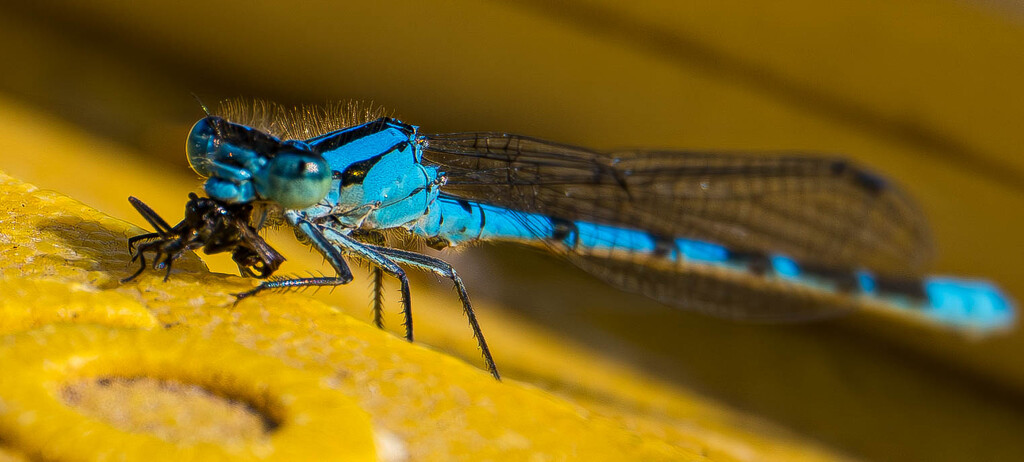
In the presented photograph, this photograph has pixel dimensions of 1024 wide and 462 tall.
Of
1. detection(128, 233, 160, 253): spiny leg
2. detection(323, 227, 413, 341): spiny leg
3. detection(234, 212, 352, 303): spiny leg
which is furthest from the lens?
detection(323, 227, 413, 341): spiny leg

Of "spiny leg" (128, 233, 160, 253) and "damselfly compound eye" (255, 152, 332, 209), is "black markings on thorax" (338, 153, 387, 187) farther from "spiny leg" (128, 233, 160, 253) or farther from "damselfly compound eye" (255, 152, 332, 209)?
"spiny leg" (128, 233, 160, 253)

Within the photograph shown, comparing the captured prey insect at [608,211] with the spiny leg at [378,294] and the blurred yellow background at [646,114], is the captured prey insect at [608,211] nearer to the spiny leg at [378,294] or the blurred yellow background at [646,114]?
the spiny leg at [378,294]

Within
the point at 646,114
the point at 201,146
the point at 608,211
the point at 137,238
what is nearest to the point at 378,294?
the point at 201,146

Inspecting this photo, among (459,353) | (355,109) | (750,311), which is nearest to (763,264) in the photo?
(750,311)

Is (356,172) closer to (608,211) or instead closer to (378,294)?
(378,294)

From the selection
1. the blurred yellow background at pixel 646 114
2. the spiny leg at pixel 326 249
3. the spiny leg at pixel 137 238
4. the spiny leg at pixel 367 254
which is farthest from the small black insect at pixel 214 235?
the blurred yellow background at pixel 646 114

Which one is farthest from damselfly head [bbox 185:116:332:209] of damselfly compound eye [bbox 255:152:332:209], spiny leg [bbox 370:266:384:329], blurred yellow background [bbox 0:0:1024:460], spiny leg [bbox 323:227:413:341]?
blurred yellow background [bbox 0:0:1024:460]

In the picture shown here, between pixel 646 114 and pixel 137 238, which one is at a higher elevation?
pixel 646 114
